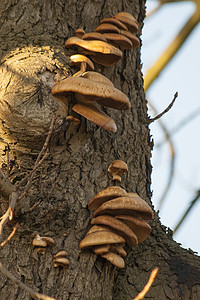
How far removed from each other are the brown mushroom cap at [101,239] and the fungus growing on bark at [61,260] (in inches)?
5.4

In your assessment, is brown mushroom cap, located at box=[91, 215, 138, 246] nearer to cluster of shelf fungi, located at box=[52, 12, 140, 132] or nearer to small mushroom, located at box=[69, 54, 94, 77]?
cluster of shelf fungi, located at box=[52, 12, 140, 132]

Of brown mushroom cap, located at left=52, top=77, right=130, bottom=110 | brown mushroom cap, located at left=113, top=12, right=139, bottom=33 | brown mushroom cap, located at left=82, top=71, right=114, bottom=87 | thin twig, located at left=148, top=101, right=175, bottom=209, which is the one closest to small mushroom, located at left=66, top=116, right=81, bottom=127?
brown mushroom cap, located at left=52, top=77, right=130, bottom=110

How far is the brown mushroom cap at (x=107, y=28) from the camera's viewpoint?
346 cm

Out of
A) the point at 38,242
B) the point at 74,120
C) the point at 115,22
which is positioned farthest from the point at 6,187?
the point at 115,22

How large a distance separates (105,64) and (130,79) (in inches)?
14.0

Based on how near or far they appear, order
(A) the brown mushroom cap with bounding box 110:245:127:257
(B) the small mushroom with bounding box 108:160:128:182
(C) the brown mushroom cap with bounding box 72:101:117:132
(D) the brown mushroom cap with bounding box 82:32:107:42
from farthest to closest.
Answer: (D) the brown mushroom cap with bounding box 82:32:107:42 → (B) the small mushroom with bounding box 108:160:128:182 → (C) the brown mushroom cap with bounding box 72:101:117:132 → (A) the brown mushroom cap with bounding box 110:245:127:257

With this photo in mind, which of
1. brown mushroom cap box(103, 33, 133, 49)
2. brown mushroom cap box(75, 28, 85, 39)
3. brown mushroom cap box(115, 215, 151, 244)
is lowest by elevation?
brown mushroom cap box(115, 215, 151, 244)

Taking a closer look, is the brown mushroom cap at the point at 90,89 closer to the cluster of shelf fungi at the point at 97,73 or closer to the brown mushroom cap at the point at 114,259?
the cluster of shelf fungi at the point at 97,73

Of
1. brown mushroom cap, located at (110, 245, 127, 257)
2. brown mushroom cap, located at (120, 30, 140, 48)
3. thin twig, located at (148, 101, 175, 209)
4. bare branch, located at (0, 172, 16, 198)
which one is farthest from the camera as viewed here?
thin twig, located at (148, 101, 175, 209)

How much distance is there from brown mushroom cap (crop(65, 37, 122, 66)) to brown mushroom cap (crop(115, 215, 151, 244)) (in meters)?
1.26

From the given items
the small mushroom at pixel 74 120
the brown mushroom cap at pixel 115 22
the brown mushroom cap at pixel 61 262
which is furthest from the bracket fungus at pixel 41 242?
the brown mushroom cap at pixel 115 22

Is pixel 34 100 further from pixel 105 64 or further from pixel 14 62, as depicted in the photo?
pixel 105 64

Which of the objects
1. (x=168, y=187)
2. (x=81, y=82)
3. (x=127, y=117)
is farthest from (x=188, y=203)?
(x=81, y=82)

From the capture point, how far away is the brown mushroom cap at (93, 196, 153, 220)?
2721 mm
